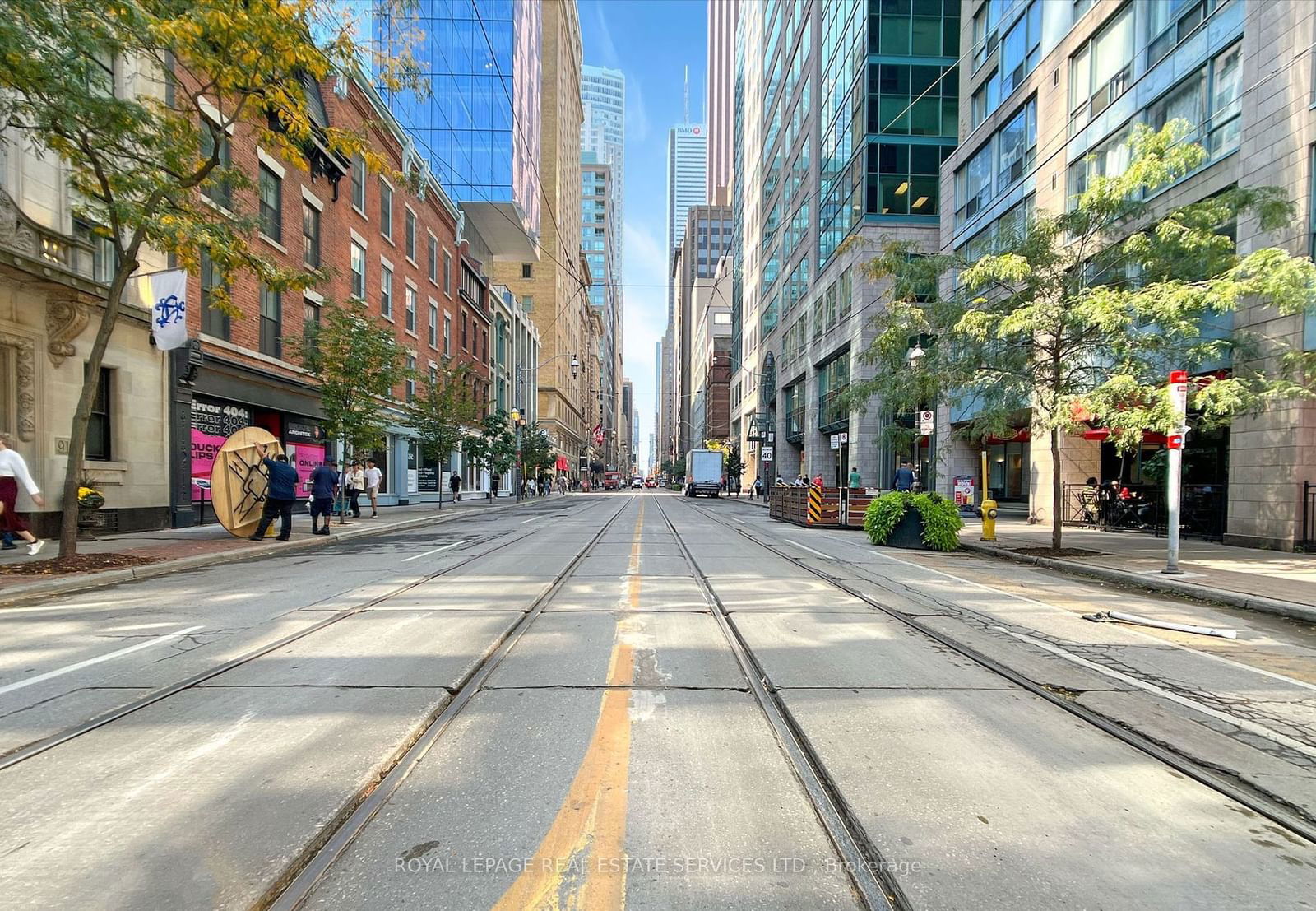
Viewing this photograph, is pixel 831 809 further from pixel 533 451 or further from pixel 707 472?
pixel 707 472

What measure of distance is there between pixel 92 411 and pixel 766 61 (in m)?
55.8

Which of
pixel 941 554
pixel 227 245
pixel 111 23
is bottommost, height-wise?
pixel 941 554

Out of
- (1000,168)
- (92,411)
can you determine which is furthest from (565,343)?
(92,411)

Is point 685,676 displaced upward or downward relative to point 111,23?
downward

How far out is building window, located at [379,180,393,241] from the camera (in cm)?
2803

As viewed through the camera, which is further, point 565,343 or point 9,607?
point 565,343

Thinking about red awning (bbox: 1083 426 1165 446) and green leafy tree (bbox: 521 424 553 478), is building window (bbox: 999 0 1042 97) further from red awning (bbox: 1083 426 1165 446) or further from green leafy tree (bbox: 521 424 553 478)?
green leafy tree (bbox: 521 424 553 478)

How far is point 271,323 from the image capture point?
20.9 m

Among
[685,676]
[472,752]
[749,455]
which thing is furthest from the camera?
[749,455]

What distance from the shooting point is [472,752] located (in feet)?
11.8

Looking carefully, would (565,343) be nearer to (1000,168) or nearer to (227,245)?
(1000,168)

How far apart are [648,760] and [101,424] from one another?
16.9m

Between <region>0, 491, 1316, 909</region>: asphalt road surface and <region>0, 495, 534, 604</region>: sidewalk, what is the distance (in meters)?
2.25

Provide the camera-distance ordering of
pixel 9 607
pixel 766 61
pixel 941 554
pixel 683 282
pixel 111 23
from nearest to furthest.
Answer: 1. pixel 9 607
2. pixel 111 23
3. pixel 941 554
4. pixel 766 61
5. pixel 683 282
